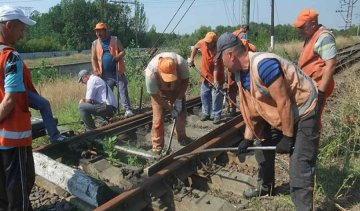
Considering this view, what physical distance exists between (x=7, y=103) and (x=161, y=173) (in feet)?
6.46

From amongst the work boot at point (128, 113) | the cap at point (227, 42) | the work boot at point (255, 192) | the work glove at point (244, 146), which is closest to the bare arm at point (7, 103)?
the cap at point (227, 42)

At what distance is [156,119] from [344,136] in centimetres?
280

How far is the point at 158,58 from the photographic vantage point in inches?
217

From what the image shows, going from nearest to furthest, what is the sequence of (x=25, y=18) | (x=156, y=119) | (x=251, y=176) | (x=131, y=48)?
(x=25, y=18), (x=251, y=176), (x=156, y=119), (x=131, y=48)

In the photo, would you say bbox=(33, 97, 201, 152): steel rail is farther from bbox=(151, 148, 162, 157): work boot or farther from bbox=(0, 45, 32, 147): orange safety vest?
bbox=(0, 45, 32, 147): orange safety vest

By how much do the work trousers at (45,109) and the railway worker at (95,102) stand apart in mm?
1336

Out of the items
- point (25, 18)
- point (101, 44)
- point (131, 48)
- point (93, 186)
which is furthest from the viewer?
point (131, 48)

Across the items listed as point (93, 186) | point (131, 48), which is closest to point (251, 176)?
point (93, 186)

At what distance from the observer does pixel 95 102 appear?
7.01m

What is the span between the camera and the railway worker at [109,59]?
27.6ft

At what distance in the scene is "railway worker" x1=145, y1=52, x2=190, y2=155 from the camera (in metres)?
5.29

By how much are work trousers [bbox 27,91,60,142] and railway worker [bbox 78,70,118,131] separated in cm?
134

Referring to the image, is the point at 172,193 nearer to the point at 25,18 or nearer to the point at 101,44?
the point at 25,18

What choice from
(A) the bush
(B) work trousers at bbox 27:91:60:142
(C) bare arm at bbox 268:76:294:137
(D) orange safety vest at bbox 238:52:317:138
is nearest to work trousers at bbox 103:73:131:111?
(B) work trousers at bbox 27:91:60:142
